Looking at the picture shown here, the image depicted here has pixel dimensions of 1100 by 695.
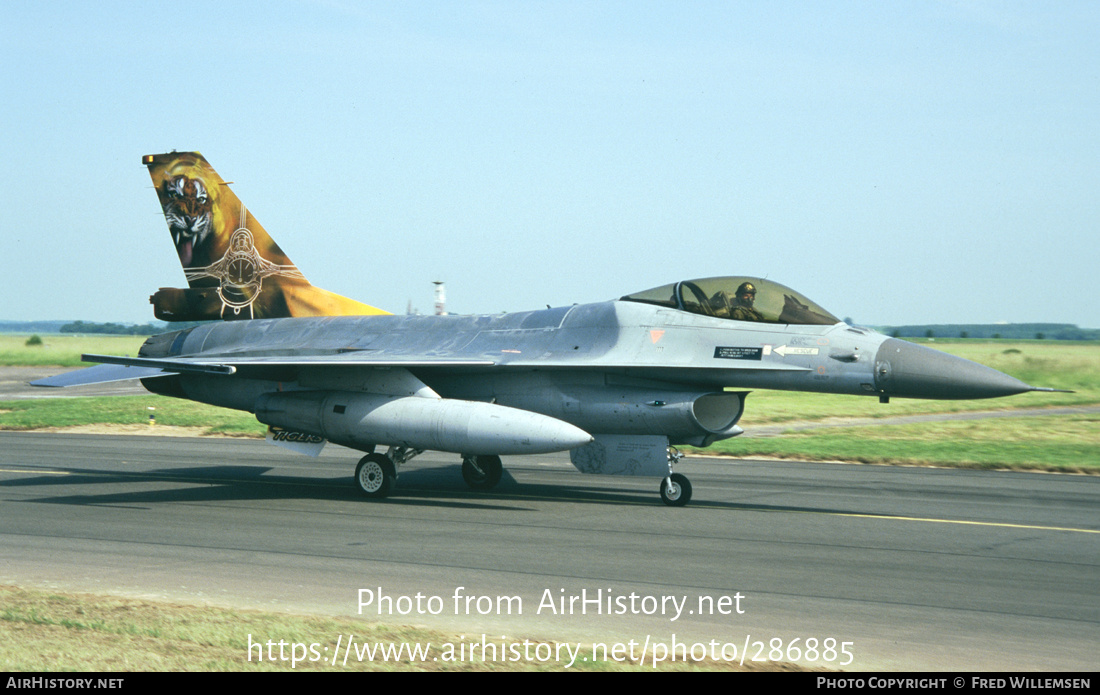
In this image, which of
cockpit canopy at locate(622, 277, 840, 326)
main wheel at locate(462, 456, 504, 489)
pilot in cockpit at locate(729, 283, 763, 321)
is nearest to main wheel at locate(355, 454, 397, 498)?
main wheel at locate(462, 456, 504, 489)

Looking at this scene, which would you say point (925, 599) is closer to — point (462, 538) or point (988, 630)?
point (988, 630)

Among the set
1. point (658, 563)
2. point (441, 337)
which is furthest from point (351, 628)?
point (441, 337)

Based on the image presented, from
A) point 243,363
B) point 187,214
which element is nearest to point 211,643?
point 243,363

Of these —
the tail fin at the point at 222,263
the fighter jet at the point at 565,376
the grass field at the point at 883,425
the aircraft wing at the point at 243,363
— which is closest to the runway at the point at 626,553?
the fighter jet at the point at 565,376

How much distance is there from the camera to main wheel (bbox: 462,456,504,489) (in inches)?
608

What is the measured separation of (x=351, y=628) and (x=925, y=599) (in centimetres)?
449

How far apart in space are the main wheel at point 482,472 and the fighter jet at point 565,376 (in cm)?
2

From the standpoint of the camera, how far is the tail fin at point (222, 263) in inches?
712

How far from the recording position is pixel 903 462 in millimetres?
19672

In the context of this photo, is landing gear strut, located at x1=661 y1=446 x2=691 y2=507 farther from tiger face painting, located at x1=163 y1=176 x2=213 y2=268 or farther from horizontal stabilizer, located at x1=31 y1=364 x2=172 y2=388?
tiger face painting, located at x1=163 y1=176 x2=213 y2=268

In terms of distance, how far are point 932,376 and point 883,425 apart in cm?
1654

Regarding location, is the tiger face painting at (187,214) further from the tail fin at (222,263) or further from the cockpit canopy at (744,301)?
the cockpit canopy at (744,301)

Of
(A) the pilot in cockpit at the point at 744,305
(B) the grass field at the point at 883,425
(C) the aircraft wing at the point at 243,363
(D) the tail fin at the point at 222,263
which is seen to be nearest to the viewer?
(A) the pilot in cockpit at the point at 744,305

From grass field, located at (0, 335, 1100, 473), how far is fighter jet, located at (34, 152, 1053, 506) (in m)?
7.95
